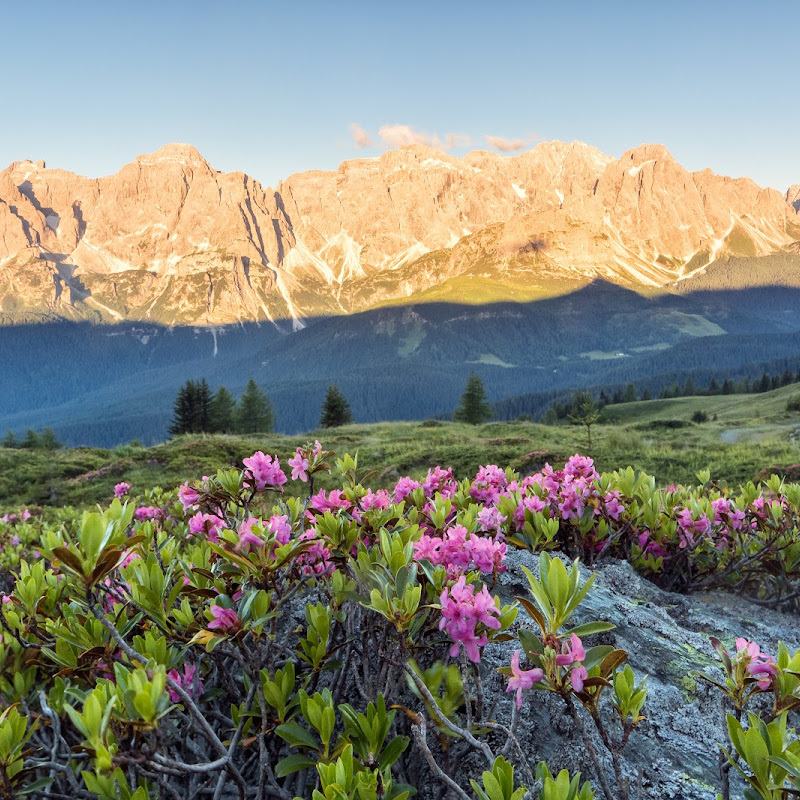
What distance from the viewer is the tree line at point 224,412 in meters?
53.9

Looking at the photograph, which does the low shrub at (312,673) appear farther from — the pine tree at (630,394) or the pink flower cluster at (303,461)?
the pine tree at (630,394)

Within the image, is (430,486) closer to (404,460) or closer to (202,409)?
(404,460)

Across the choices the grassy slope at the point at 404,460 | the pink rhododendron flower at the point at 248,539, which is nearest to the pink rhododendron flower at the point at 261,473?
the pink rhododendron flower at the point at 248,539

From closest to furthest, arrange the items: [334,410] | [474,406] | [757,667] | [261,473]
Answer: [757,667] → [261,473] → [334,410] → [474,406]

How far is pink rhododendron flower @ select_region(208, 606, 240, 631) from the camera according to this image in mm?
1562

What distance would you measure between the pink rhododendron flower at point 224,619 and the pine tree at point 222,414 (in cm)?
5535

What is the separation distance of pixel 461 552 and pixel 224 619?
0.95 meters

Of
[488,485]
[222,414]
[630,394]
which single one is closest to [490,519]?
[488,485]

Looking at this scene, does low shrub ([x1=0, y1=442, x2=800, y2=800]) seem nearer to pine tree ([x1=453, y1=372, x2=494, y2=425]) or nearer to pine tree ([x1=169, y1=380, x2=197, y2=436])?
pine tree ([x1=169, y1=380, x2=197, y2=436])

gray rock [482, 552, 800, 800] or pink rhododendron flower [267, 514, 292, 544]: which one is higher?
pink rhododendron flower [267, 514, 292, 544]

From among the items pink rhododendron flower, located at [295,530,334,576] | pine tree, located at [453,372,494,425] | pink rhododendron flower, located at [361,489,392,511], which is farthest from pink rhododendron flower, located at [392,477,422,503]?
pine tree, located at [453,372,494,425]

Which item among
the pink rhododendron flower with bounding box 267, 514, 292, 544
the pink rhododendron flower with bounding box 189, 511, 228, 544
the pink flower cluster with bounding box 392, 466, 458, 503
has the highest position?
the pink rhododendron flower with bounding box 267, 514, 292, 544

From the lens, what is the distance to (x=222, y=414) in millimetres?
56281

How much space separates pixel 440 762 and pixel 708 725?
3.17 feet
